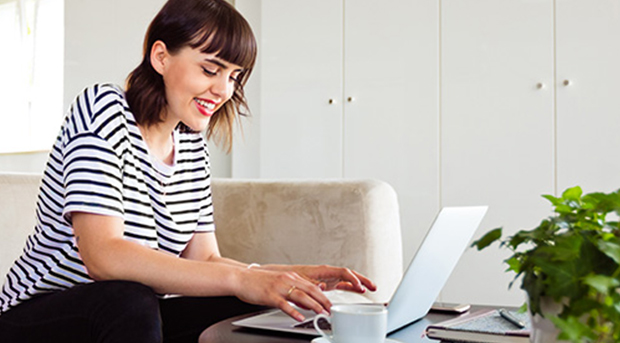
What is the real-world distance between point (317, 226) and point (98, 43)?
1.65m

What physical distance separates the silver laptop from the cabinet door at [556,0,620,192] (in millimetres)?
2016

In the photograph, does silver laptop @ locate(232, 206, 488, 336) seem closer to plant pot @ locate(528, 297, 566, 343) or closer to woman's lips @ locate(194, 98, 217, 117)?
plant pot @ locate(528, 297, 566, 343)

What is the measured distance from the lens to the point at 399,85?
11.1 feet

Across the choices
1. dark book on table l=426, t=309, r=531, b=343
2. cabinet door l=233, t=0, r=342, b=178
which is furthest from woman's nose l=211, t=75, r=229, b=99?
cabinet door l=233, t=0, r=342, b=178

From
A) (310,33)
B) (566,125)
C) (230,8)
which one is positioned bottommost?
(566,125)

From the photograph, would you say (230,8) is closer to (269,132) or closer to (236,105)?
(236,105)

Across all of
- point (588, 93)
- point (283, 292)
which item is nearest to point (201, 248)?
point (283, 292)

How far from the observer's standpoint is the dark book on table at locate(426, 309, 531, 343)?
0.97m

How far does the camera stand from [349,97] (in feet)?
11.5

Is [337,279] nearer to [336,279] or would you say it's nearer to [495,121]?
[336,279]

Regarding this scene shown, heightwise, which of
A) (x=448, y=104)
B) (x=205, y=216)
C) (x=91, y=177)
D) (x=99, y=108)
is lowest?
(x=205, y=216)

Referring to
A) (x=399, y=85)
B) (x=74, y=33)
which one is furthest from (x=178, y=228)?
(x=399, y=85)

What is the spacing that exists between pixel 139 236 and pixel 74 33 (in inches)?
72.9

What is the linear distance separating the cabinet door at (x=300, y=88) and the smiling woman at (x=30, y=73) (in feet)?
3.76
